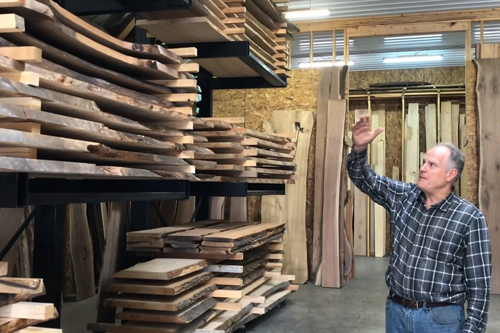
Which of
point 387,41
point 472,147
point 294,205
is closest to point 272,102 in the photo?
point 294,205

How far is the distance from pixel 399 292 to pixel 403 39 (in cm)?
866

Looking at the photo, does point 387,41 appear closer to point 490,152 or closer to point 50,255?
point 490,152

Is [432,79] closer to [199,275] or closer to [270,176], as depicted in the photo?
[270,176]

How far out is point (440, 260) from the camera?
9.23 ft

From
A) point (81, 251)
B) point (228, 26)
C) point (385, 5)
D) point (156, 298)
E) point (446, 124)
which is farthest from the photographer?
point (446, 124)

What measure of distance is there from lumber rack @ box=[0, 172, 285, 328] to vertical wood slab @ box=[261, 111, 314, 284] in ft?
9.72

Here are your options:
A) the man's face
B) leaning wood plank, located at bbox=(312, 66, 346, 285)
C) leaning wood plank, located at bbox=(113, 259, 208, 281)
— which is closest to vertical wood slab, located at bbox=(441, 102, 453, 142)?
leaning wood plank, located at bbox=(312, 66, 346, 285)

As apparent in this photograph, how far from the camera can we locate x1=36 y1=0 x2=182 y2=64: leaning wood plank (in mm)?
2129

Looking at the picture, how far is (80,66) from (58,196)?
23.0 inches

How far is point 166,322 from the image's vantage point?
3775mm

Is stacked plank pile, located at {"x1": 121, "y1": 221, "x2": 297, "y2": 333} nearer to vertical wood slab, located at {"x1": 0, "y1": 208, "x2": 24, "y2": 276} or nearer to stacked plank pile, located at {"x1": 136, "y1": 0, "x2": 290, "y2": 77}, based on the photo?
vertical wood slab, located at {"x1": 0, "y1": 208, "x2": 24, "y2": 276}

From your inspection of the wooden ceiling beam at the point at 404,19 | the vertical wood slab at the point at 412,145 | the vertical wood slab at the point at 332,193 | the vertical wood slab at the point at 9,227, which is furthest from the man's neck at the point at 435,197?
the vertical wood slab at the point at 412,145

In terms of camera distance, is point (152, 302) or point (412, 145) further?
point (412, 145)

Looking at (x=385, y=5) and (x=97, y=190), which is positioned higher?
(x=385, y=5)
